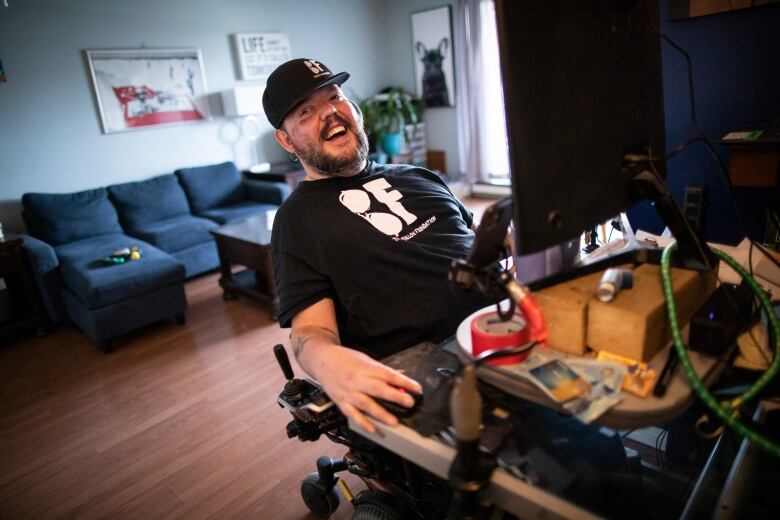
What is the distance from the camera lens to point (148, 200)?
3807 millimetres

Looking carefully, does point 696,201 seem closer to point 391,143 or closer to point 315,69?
point 315,69

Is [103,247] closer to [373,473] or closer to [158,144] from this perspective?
[158,144]

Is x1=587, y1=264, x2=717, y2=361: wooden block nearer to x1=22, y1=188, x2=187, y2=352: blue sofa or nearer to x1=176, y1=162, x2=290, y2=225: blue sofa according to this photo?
x1=22, y1=188, x2=187, y2=352: blue sofa

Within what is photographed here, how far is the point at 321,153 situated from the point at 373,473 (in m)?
0.84

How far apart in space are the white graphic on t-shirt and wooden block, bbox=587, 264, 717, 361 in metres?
0.64

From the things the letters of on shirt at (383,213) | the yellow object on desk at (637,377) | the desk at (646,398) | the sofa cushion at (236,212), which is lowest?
the sofa cushion at (236,212)

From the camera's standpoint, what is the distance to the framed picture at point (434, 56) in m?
5.14

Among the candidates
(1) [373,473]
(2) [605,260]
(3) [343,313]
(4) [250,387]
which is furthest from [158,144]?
(2) [605,260]

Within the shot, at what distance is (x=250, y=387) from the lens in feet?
7.51

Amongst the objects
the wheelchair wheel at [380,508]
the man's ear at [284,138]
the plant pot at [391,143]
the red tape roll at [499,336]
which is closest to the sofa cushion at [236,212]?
the plant pot at [391,143]

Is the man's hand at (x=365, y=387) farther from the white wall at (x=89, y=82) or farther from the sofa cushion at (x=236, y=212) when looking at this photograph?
the white wall at (x=89, y=82)

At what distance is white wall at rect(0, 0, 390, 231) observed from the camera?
3439 millimetres

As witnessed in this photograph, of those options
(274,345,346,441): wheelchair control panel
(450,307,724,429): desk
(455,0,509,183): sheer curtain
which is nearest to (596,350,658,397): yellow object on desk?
(450,307,724,429): desk

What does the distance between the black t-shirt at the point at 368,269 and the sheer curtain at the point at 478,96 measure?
378cm
